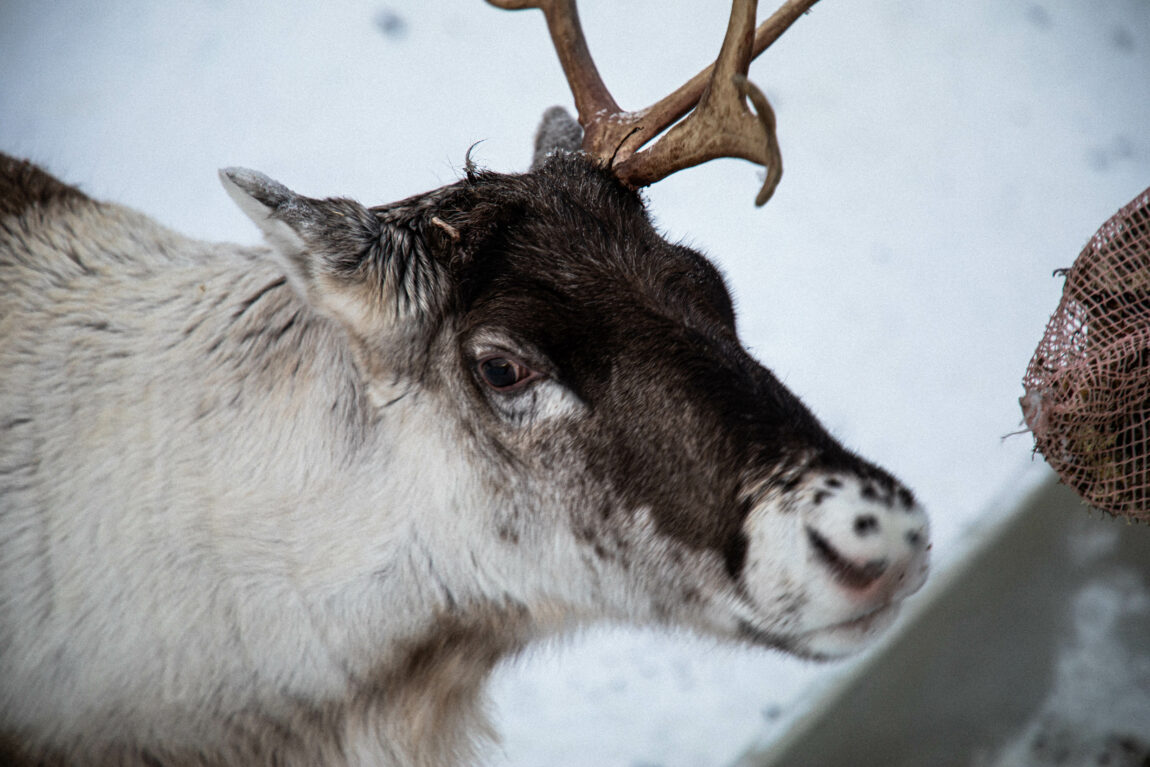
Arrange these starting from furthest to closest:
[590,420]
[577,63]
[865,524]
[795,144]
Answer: [795,144], [577,63], [590,420], [865,524]

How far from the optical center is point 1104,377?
223 centimetres

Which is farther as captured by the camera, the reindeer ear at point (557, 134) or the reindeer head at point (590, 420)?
the reindeer ear at point (557, 134)

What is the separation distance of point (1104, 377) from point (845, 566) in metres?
0.89

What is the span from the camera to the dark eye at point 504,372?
217 cm

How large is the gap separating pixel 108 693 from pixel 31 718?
9.4 inches

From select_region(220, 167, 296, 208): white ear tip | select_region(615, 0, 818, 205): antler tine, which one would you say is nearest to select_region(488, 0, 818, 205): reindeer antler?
select_region(615, 0, 818, 205): antler tine

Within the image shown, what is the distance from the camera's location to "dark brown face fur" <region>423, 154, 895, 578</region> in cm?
209

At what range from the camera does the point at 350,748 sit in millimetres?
2572

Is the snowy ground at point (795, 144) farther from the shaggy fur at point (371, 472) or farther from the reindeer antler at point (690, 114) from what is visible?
the reindeer antler at point (690, 114)

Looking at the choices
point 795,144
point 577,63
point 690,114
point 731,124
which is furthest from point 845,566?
point 795,144

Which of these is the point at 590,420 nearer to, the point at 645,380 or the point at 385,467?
the point at 645,380

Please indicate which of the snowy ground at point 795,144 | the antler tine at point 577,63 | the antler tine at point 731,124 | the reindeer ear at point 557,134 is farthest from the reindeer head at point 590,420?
the snowy ground at point 795,144

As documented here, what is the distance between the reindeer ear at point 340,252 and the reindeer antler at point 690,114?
72 cm

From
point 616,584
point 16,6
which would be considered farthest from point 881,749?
point 16,6
